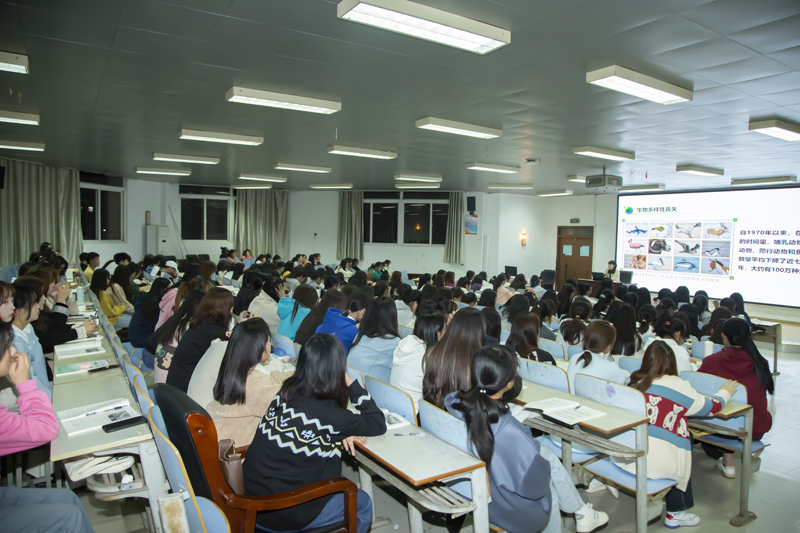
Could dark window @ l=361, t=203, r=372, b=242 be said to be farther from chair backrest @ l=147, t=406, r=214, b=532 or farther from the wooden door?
chair backrest @ l=147, t=406, r=214, b=532

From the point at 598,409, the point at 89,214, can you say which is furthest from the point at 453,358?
the point at 89,214

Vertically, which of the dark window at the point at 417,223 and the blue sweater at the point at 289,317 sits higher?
the dark window at the point at 417,223

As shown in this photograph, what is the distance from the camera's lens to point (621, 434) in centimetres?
271

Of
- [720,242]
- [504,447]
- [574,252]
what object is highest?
[720,242]

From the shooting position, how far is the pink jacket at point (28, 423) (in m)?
1.85

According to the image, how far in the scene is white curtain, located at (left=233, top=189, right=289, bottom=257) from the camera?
48.2 feet

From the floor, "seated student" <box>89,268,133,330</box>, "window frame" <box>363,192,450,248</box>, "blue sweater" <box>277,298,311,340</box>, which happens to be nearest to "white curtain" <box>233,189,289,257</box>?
"window frame" <box>363,192,450,248</box>

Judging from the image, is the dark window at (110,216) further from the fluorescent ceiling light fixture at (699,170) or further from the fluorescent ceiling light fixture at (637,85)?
the fluorescent ceiling light fixture at (699,170)

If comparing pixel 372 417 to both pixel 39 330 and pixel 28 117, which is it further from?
pixel 28 117

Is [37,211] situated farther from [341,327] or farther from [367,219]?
[341,327]

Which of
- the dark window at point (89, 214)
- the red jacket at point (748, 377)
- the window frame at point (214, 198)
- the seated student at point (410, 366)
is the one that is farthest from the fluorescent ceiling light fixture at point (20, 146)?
the red jacket at point (748, 377)

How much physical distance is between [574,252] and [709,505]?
41.5 ft

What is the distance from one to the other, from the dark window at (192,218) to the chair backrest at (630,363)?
13.0 metres

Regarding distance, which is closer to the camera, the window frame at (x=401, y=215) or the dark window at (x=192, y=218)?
the dark window at (x=192, y=218)
